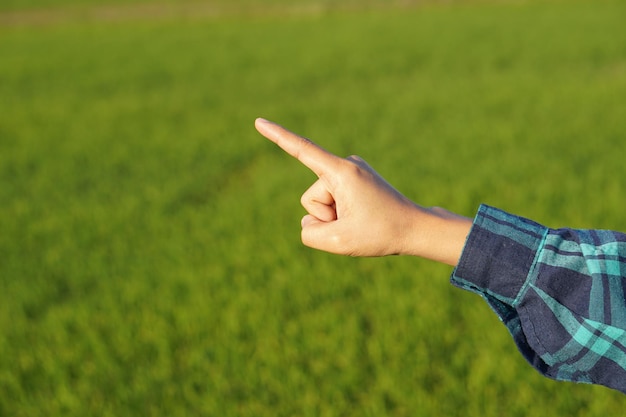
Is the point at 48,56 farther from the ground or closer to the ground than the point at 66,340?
farther from the ground

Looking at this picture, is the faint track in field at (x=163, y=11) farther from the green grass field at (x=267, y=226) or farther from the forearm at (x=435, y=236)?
the forearm at (x=435, y=236)

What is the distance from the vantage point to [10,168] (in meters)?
7.10

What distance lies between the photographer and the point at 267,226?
4.77m

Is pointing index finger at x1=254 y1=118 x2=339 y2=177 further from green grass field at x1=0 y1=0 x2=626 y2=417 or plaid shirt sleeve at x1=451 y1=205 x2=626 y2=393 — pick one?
green grass field at x1=0 y1=0 x2=626 y2=417

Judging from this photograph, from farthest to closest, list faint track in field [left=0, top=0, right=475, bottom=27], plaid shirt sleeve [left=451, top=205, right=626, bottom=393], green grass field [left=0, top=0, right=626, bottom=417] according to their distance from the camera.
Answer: faint track in field [left=0, top=0, right=475, bottom=27]
green grass field [left=0, top=0, right=626, bottom=417]
plaid shirt sleeve [left=451, top=205, right=626, bottom=393]

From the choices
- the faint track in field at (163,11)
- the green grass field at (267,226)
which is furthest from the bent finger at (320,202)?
the faint track in field at (163,11)

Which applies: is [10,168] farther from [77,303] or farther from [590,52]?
[590,52]

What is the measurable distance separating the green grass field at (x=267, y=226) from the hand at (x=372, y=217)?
155cm

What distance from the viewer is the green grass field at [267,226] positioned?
8.93 ft

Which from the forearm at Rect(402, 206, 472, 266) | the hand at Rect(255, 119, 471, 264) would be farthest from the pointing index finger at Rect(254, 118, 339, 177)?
the forearm at Rect(402, 206, 472, 266)

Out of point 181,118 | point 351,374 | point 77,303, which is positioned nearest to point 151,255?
point 77,303

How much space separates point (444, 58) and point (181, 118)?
6.71 metres

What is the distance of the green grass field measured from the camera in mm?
2721

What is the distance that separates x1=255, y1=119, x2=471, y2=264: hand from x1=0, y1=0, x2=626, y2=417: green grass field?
5.08 ft
